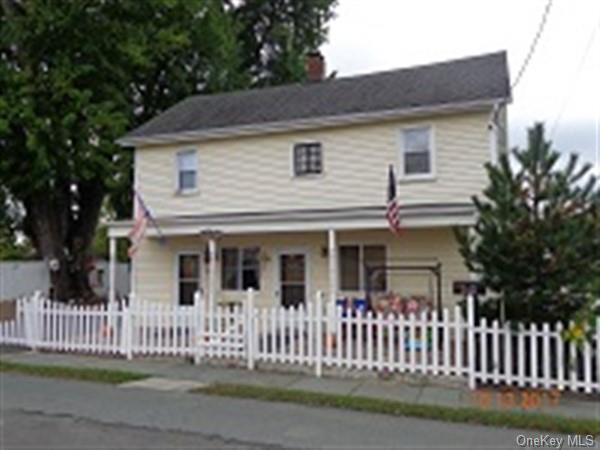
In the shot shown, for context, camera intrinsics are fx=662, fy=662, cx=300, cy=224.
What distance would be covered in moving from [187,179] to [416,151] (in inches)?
267

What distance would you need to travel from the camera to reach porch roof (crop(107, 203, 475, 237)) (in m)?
14.0

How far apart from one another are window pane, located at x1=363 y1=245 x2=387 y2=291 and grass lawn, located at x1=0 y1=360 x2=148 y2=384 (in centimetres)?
679

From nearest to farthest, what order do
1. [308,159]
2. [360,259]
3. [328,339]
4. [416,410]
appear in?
[416,410] → [328,339] → [360,259] → [308,159]

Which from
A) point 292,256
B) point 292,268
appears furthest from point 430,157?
point 292,268

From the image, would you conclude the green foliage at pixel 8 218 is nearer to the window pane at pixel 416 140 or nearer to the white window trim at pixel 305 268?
the white window trim at pixel 305 268

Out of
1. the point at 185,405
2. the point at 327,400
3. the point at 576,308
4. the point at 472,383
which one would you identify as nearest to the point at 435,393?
the point at 472,383

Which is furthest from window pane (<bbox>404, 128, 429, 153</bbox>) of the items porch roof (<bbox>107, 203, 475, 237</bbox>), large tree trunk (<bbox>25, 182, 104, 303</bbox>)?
large tree trunk (<bbox>25, 182, 104, 303</bbox>)

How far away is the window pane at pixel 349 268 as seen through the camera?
16781 millimetres

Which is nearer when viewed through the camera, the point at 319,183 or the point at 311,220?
the point at 311,220

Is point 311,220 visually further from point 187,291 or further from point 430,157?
point 187,291

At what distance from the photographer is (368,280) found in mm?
16578

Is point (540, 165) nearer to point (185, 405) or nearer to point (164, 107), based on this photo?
point (185, 405)

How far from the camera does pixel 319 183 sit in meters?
17.2

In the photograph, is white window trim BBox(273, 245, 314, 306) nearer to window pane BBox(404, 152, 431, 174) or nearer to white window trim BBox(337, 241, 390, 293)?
white window trim BBox(337, 241, 390, 293)
